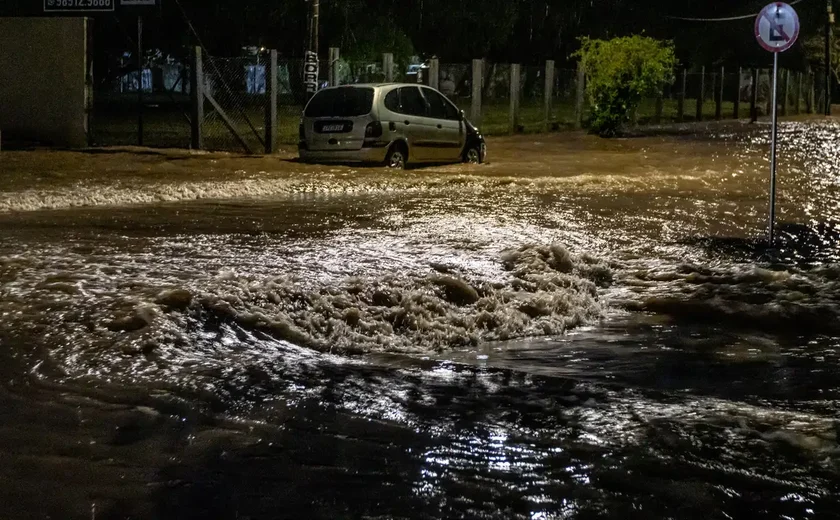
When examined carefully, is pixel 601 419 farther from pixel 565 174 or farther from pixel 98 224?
pixel 565 174

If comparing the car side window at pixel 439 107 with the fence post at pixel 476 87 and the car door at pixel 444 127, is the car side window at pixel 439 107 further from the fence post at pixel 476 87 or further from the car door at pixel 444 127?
the fence post at pixel 476 87

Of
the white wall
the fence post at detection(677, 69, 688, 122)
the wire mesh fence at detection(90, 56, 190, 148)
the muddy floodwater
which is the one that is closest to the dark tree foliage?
the white wall

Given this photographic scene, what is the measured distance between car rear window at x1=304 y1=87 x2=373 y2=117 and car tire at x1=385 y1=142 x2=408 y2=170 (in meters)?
0.83

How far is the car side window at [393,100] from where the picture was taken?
18141mm

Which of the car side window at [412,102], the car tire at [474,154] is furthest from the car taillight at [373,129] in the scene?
the car tire at [474,154]

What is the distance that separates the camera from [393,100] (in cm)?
1834

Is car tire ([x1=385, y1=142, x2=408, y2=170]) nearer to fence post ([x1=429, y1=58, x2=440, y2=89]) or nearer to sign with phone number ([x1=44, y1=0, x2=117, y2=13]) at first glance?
sign with phone number ([x1=44, y1=0, x2=117, y2=13])

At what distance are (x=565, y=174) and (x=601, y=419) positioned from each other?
1330cm

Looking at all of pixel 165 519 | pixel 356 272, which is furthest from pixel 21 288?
pixel 165 519

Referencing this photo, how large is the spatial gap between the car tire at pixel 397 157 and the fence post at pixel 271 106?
Answer: 304 centimetres

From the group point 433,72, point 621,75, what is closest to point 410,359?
point 433,72

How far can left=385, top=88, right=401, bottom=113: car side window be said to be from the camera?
18141mm

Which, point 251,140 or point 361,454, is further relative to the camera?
point 251,140

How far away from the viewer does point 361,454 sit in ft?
16.6
